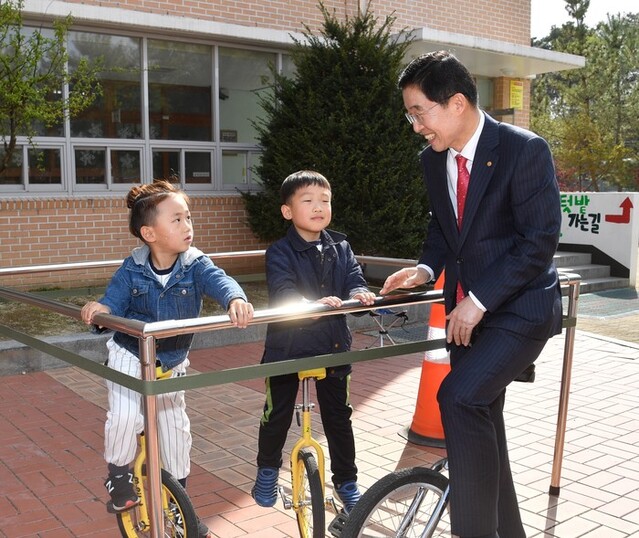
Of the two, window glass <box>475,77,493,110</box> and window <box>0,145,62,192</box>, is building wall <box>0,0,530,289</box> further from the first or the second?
window glass <box>475,77,493,110</box>

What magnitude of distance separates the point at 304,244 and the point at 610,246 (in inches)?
426

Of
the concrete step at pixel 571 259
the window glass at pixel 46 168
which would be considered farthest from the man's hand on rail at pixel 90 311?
the concrete step at pixel 571 259

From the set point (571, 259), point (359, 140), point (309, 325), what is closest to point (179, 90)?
point (359, 140)

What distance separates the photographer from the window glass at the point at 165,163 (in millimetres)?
10852

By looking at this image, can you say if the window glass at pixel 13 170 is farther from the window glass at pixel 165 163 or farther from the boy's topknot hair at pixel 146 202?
the boy's topknot hair at pixel 146 202

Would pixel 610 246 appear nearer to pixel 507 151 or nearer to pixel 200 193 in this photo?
pixel 200 193

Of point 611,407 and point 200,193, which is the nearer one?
point 611,407

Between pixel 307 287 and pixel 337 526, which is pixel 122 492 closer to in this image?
pixel 337 526

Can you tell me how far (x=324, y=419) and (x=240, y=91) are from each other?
8.85 metres

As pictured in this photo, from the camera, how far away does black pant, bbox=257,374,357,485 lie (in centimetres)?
338

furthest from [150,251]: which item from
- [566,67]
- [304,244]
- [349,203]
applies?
[566,67]

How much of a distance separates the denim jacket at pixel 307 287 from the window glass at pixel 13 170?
24.0 ft

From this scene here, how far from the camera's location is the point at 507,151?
2588 millimetres

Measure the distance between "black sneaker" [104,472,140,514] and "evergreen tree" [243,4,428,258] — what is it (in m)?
6.62
